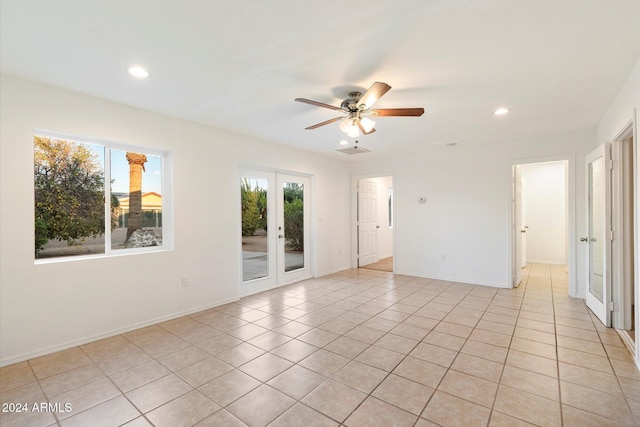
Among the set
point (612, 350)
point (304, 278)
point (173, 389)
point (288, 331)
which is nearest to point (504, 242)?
point (612, 350)

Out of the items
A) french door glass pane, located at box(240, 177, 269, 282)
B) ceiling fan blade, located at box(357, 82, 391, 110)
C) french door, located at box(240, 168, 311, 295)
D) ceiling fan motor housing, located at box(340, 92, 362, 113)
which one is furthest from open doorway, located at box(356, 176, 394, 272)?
ceiling fan blade, located at box(357, 82, 391, 110)

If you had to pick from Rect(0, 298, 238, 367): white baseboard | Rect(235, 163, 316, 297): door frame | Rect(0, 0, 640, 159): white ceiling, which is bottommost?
Rect(0, 298, 238, 367): white baseboard

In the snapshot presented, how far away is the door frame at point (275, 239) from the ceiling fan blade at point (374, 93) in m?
2.52

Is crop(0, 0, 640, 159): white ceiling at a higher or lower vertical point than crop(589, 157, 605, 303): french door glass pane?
higher

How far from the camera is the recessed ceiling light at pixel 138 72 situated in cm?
247

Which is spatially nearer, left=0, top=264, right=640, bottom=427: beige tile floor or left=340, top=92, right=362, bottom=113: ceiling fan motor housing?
left=0, top=264, right=640, bottom=427: beige tile floor

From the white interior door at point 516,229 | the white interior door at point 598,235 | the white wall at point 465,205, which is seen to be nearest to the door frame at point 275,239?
the white wall at point 465,205

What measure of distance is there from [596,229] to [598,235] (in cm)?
11

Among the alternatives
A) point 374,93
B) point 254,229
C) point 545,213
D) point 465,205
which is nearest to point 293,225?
point 254,229

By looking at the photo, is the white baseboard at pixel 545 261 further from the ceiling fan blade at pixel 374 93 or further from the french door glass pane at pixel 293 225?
the ceiling fan blade at pixel 374 93

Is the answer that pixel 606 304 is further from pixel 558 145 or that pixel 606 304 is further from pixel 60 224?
pixel 60 224

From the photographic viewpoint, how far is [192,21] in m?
1.88

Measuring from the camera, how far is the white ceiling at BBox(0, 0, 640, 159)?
178 centimetres

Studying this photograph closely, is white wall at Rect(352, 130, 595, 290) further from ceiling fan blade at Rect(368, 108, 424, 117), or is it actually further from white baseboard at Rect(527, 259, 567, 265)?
white baseboard at Rect(527, 259, 567, 265)
